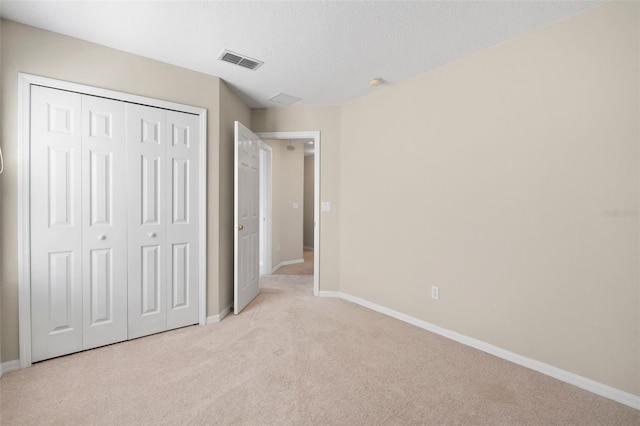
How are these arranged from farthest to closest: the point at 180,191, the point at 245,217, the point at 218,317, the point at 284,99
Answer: the point at 284,99 < the point at 245,217 < the point at 218,317 < the point at 180,191

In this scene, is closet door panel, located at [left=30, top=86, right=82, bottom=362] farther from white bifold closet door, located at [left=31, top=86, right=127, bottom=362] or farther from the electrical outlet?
the electrical outlet

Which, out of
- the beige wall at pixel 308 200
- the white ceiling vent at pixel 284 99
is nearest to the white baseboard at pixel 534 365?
the white ceiling vent at pixel 284 99

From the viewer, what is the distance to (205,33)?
216cm

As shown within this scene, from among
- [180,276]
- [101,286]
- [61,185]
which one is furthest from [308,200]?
[61,185]

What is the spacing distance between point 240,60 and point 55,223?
201cm

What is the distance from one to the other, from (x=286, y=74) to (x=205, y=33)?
861 mm

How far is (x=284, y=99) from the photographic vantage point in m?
3.50

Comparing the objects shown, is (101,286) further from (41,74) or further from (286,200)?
(286,200)

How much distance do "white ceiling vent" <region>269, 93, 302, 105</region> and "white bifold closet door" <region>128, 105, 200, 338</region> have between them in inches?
41.7

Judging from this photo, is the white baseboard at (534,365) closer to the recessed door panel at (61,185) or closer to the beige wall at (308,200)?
the recessed door panel at (61,185)

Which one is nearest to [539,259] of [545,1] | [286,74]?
[545,1]

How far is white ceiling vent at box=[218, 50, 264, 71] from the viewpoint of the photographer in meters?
2.45

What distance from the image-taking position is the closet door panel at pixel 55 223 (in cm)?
210

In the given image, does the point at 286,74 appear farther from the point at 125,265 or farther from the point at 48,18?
the point at 125,265
